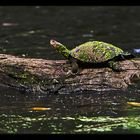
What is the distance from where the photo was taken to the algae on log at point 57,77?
9812 mm

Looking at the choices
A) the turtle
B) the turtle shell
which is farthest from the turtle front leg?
the turtle shell

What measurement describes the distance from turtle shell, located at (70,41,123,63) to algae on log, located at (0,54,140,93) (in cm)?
19

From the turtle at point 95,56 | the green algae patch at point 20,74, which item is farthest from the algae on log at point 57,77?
the turtle at point 95,56

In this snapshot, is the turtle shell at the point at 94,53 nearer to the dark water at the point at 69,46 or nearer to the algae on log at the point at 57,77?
the algae on log at the point at 57,77

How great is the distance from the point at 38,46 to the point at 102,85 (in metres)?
4.74

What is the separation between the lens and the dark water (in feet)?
27.8

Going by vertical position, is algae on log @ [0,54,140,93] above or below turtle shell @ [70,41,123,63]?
below

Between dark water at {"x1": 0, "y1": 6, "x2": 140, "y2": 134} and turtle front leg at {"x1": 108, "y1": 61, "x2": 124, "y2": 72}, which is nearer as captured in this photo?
dark water at {"x1": 0, "y1": 6, "x2": 140, "y2": 134}

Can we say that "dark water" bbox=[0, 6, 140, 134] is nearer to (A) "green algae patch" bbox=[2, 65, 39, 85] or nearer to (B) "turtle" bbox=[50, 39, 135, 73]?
(A) "green algae patch" bbox=[2, 65, 39, 85]

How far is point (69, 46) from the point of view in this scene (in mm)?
14305

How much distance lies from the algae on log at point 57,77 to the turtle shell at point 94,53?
0.63 feet
